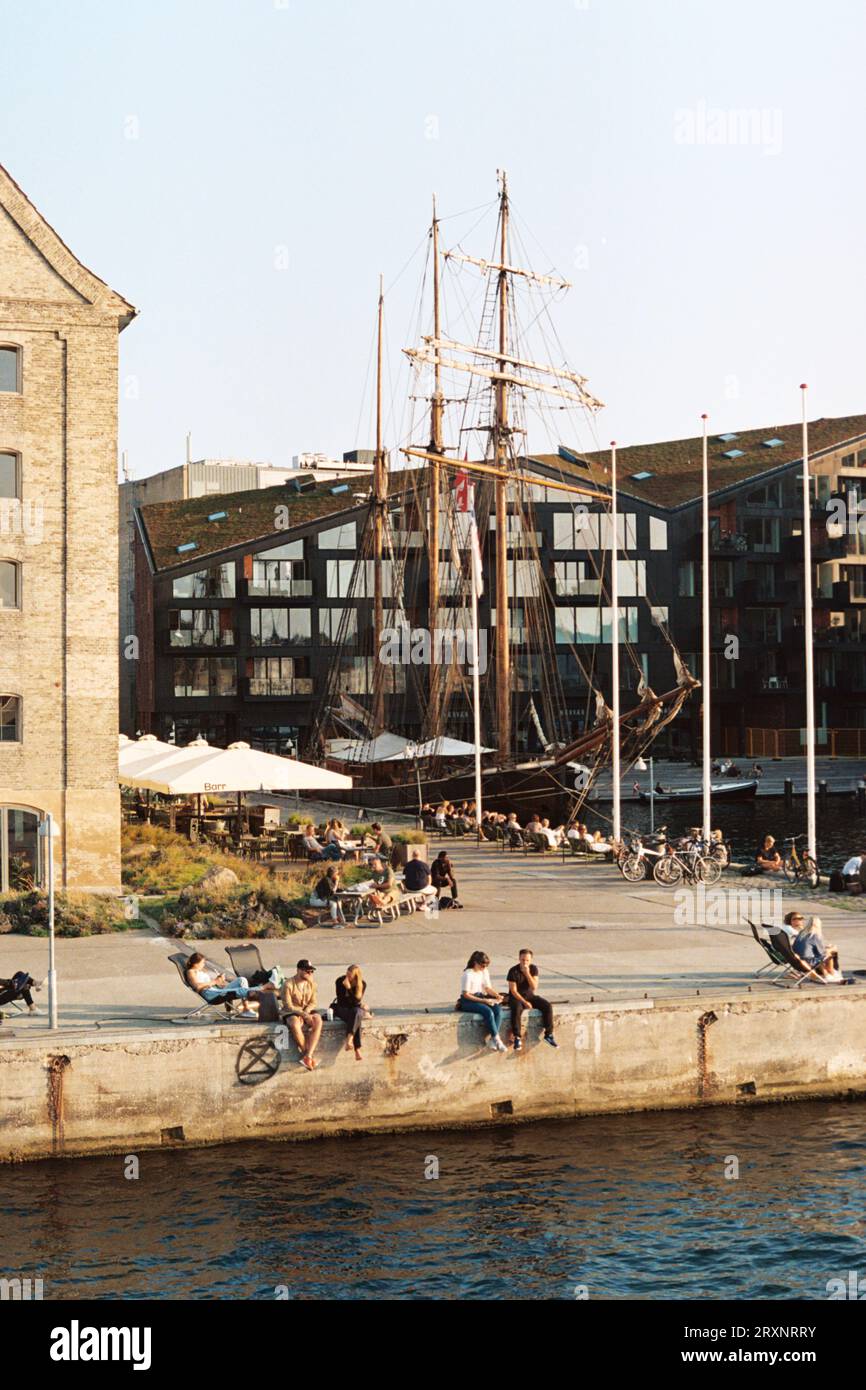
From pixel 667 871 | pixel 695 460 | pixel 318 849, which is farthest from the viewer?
pixel 695 460

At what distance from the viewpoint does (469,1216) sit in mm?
19656

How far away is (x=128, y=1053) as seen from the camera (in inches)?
842

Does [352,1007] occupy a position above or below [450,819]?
below

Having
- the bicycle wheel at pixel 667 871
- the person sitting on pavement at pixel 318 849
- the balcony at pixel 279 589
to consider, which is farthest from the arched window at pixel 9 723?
the balcony at pixel 279 589

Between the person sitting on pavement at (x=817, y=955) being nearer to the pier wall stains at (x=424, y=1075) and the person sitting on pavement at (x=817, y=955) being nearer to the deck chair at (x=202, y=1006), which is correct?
the pier wall stains at (x=424, y=1075)

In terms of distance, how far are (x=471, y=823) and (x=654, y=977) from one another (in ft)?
86.3

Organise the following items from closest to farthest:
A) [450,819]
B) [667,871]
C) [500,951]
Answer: [500,951], [667,871], [450,819]

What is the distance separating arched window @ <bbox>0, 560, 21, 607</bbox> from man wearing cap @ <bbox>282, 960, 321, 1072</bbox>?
52.0ft

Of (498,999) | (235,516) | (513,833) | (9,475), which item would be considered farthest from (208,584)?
(498,999)

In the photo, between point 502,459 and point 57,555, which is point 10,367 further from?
point 502,459

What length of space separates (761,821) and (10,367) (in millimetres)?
48829

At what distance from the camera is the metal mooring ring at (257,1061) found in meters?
21.9

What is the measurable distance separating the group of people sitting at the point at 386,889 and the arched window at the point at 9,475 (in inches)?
408
